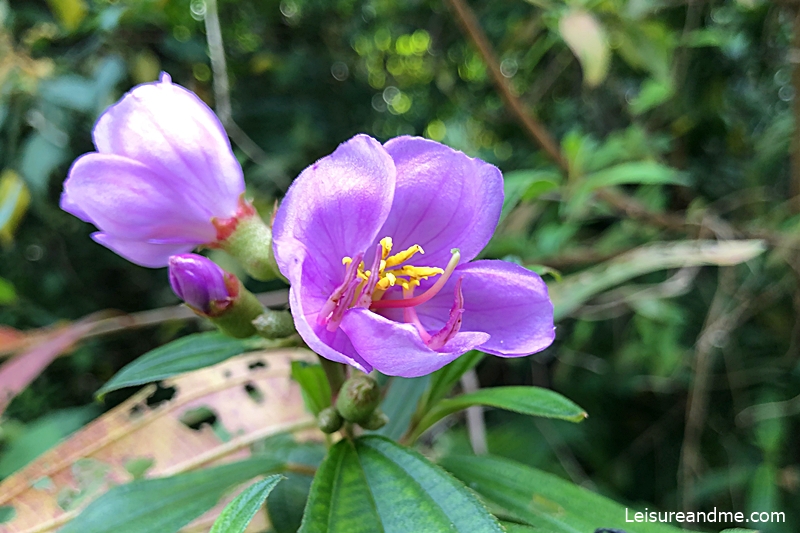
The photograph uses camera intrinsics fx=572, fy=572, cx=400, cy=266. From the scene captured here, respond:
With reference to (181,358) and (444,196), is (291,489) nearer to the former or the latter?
(181,358)

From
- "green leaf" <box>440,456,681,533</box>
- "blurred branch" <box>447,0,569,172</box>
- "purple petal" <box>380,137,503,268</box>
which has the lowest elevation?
"green leaf" <box>440,456,681,533</box>

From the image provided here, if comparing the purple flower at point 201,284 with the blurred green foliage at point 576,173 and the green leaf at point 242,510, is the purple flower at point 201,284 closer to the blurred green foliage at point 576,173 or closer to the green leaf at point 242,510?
the green leaf at point 242,510

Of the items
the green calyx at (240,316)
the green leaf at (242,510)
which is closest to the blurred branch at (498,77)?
the green calyx at (240,316)

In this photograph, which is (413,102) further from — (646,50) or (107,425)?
(107,425)

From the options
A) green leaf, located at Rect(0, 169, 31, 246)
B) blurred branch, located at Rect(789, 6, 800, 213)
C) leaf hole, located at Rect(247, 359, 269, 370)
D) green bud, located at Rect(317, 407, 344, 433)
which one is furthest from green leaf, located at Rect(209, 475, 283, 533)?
blurred branch, located at Rect(789, 6, 800, 213)

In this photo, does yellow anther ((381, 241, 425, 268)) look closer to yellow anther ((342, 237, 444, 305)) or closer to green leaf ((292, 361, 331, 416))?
yellow anther ((342, 237, 444, 305))

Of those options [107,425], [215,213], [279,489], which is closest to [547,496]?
[279,489]

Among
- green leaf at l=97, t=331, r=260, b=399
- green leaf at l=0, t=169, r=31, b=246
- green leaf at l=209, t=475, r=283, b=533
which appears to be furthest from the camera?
green leaf at l=0, t=169, r=31, b=246
